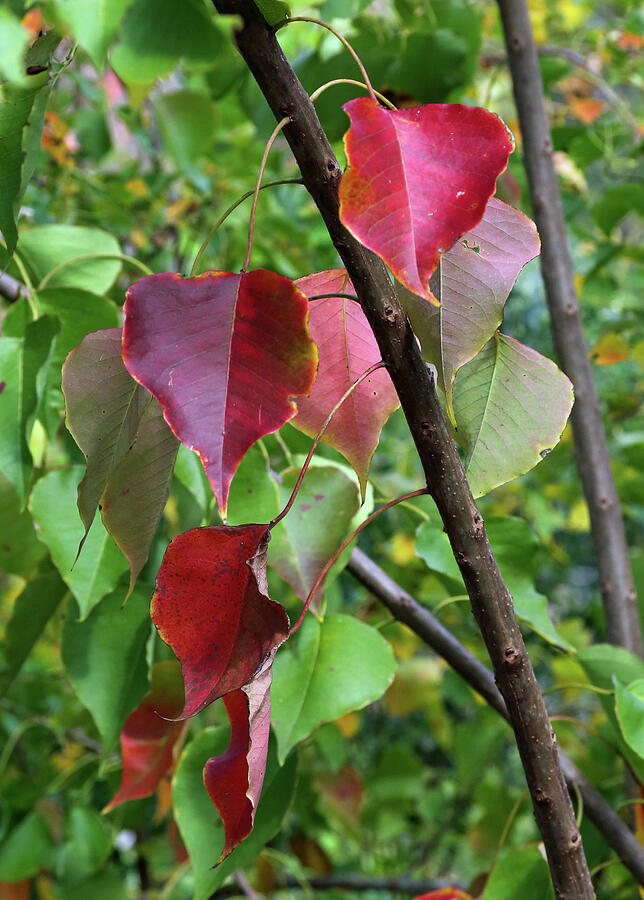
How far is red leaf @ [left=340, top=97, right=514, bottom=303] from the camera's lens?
204mm

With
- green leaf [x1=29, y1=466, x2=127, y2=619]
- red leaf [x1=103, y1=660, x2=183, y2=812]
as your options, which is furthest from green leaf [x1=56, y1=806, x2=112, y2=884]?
green leaf [x1=29, y1=466, x2=127, y2=619]

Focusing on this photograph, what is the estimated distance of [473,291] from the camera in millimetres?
238

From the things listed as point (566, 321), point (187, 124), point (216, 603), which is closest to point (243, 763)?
point (216, 603)

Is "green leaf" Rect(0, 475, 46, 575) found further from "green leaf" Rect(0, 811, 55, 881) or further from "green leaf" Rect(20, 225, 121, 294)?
"green leaf" Rect(0, 811, 55, 881)

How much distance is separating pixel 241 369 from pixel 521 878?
0.29m

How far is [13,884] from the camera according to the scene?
→ 73 cm

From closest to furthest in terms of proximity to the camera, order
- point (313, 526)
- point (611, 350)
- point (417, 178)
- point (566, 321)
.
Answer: point (417, 178) → point (313, 526) → point (566, 321) → point (611, 350)

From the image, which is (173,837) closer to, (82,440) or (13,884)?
(13,884)

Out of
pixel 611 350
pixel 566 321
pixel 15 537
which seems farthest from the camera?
pixel 611 350

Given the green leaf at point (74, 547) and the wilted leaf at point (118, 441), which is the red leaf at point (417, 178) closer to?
the wilted leaf at point (118, 441)

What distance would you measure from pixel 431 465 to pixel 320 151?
95mm

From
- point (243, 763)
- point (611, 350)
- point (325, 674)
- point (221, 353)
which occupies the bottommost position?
point (611, 350)

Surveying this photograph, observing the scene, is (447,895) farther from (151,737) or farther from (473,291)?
(473,291)

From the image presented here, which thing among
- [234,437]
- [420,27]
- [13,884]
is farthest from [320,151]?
[13,884]
